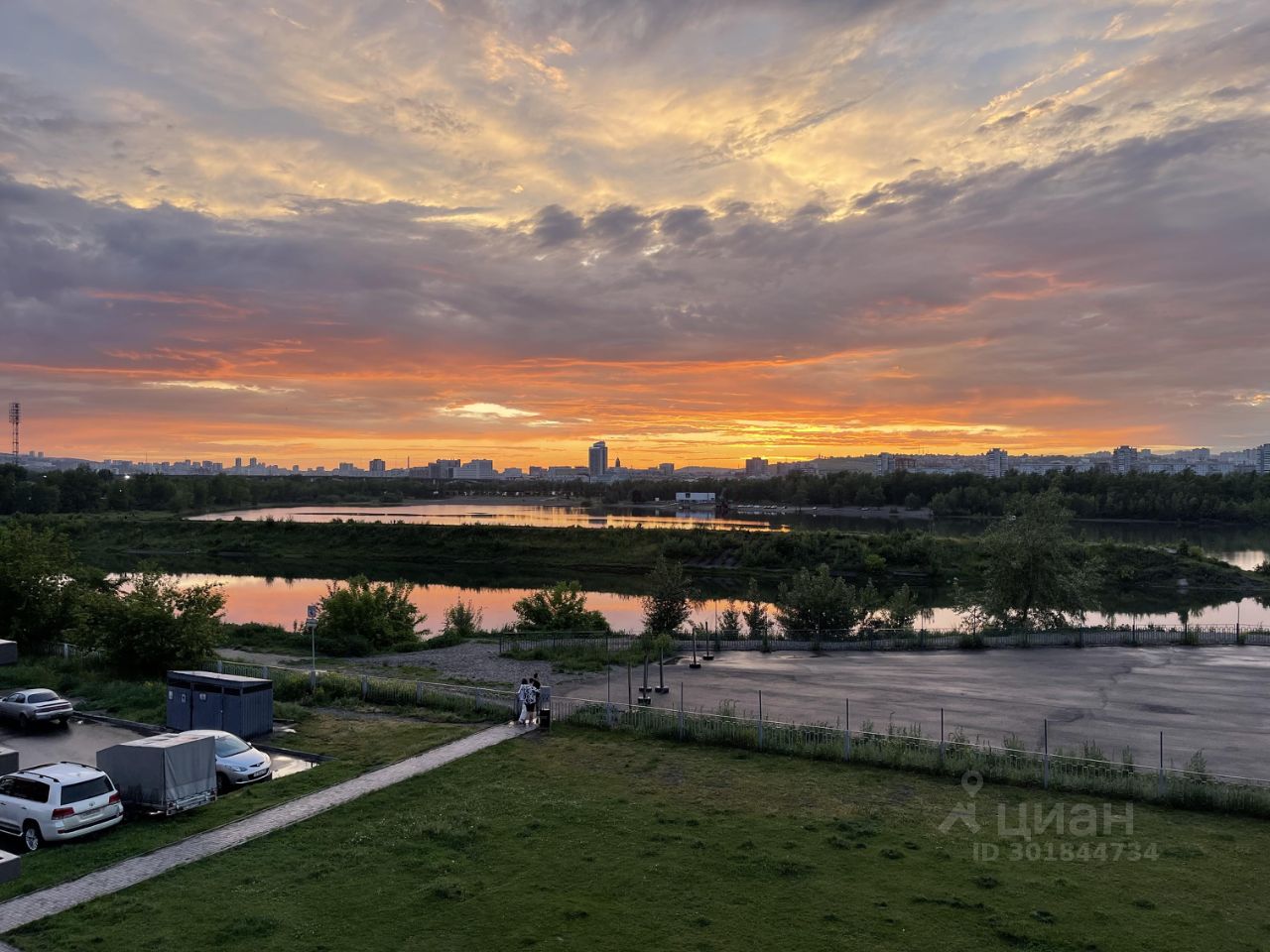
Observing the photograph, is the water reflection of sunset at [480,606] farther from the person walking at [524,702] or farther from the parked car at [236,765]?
the parked car at [236,765]

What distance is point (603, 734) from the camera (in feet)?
70.6

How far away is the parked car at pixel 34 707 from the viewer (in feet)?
77.0

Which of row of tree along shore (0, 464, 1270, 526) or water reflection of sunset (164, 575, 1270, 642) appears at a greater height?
row of tree along shore (0, 464, 1270, 526)

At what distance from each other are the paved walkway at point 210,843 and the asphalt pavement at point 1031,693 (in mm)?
8435

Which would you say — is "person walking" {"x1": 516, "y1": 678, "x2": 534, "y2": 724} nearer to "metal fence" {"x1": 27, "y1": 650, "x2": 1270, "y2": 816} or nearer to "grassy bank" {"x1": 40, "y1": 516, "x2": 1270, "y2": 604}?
"metal fence" {"x1": 27, "y1": 650, "x2": 1270, "y2": 816}

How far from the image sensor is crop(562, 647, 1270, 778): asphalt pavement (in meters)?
21.3

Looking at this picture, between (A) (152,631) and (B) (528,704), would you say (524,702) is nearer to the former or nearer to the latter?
(B) (528,704)

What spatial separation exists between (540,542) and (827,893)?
98.7 meters

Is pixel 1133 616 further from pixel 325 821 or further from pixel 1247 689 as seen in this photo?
pixel 325 821

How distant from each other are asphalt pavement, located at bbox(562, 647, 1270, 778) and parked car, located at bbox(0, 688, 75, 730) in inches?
577

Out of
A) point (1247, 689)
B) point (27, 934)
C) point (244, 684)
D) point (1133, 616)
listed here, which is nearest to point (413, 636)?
point (244, 684)

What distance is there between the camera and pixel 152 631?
2972 centimetres

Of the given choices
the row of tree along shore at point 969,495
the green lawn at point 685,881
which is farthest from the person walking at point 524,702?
the row of tree along shore at point 969,495

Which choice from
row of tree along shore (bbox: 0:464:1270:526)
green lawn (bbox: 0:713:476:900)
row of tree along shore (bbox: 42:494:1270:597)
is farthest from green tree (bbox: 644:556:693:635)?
row of tree along shore (bbox: 0:464:1270:526)
